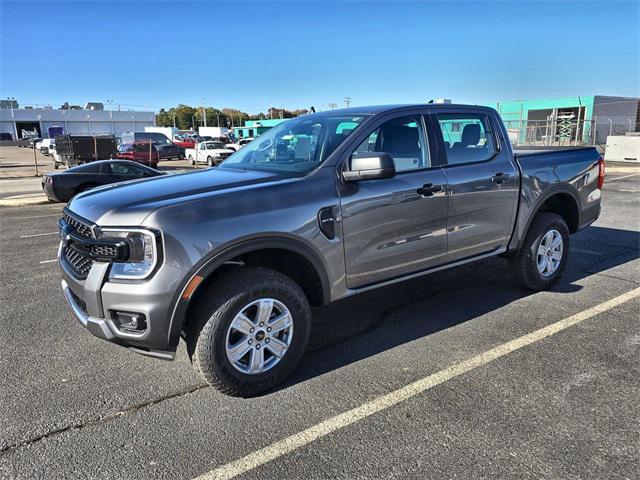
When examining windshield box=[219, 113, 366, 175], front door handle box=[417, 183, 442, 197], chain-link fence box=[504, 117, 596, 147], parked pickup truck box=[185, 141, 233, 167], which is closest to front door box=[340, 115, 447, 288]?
front door handle box=[417, 183, 442, 197]

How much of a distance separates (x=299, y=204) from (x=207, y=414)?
1.45 meters

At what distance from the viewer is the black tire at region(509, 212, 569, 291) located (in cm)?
503

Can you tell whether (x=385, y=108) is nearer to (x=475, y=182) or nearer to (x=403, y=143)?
(x=403, y=143)

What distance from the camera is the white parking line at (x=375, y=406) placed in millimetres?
2612

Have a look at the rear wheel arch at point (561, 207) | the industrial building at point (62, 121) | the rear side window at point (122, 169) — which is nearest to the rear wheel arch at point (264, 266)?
the rear wheel arch at point (561, 207)

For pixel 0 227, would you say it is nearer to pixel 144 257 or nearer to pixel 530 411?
pixel 144 257

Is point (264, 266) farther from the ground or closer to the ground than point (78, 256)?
closer to the ground

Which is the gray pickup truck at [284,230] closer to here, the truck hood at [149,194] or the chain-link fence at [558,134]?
the truck hood at [149,194]

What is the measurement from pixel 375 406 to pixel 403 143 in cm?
215

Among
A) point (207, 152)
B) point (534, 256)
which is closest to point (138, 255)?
point (534, 256)

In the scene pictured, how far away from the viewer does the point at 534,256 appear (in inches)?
198

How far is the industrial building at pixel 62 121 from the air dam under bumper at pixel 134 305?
312ft

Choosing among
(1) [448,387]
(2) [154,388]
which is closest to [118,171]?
(2) [154,388]

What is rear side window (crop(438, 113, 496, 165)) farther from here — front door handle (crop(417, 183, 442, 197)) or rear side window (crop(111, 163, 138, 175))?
rear side window (crop(111, 163, 138, 175))
